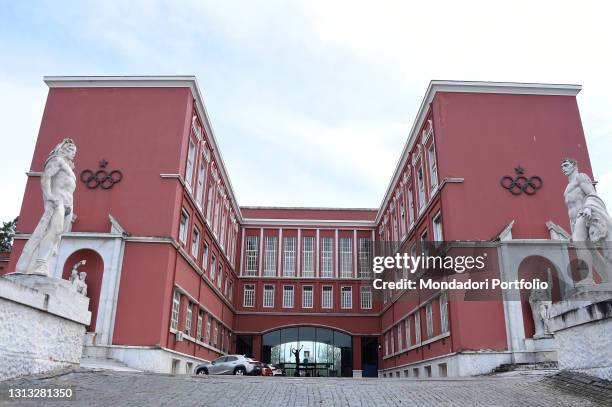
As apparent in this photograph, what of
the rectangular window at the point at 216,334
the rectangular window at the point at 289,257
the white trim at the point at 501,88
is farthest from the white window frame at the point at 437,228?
the rectangular window at the point at 289,257

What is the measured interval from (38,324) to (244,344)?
102ft

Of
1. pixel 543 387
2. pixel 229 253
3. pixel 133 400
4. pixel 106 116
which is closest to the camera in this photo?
pixel 133 400

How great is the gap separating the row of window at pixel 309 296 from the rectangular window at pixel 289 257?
1130 millimetres

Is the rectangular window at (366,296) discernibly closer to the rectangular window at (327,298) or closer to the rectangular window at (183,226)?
the rectangular window at (327,298)

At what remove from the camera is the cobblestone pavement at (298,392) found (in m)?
7.77

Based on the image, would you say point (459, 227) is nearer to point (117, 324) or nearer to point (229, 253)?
point (117, 324)

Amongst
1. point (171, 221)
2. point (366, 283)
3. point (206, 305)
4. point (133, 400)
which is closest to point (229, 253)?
point (206, 305)

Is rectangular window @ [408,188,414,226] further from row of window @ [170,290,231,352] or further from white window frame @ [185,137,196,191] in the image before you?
row of window @ [170,290,231,352]

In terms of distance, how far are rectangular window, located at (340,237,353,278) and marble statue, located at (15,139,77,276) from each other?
103 ft

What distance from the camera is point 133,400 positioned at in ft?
25.1

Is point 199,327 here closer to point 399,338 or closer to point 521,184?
point 399,338

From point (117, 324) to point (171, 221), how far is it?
15.2ft

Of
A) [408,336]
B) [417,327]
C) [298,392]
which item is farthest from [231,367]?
[298,392]

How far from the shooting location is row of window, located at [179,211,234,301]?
23.8 meters
